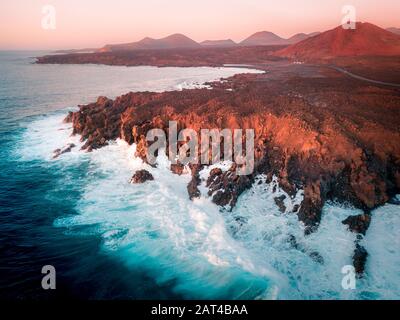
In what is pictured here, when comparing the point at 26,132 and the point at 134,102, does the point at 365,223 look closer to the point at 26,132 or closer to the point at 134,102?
the point at 134,102

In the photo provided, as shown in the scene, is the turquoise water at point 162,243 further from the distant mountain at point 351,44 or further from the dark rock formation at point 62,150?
the distant mountain at point 351,44

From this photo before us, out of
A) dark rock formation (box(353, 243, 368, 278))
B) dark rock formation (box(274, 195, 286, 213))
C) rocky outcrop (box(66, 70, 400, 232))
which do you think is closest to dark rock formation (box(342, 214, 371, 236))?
rocky outcrop (box(66, 70, 400, 232))

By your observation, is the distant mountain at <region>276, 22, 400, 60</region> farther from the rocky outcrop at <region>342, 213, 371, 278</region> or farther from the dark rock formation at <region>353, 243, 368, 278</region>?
the dark rock formation at <region>353, 243, 368, 278</region>

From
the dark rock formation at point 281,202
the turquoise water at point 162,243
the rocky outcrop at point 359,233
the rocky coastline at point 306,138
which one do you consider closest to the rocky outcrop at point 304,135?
the rocky coastline at point 306,138

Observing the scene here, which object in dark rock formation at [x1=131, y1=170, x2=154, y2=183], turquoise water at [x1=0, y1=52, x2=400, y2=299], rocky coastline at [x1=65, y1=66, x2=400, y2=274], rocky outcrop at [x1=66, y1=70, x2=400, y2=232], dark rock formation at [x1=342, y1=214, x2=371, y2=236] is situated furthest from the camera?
dark rock formation at [x1=131, y1=170, x2=154, y2=183]

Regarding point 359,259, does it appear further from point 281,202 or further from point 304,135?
point 304,135
